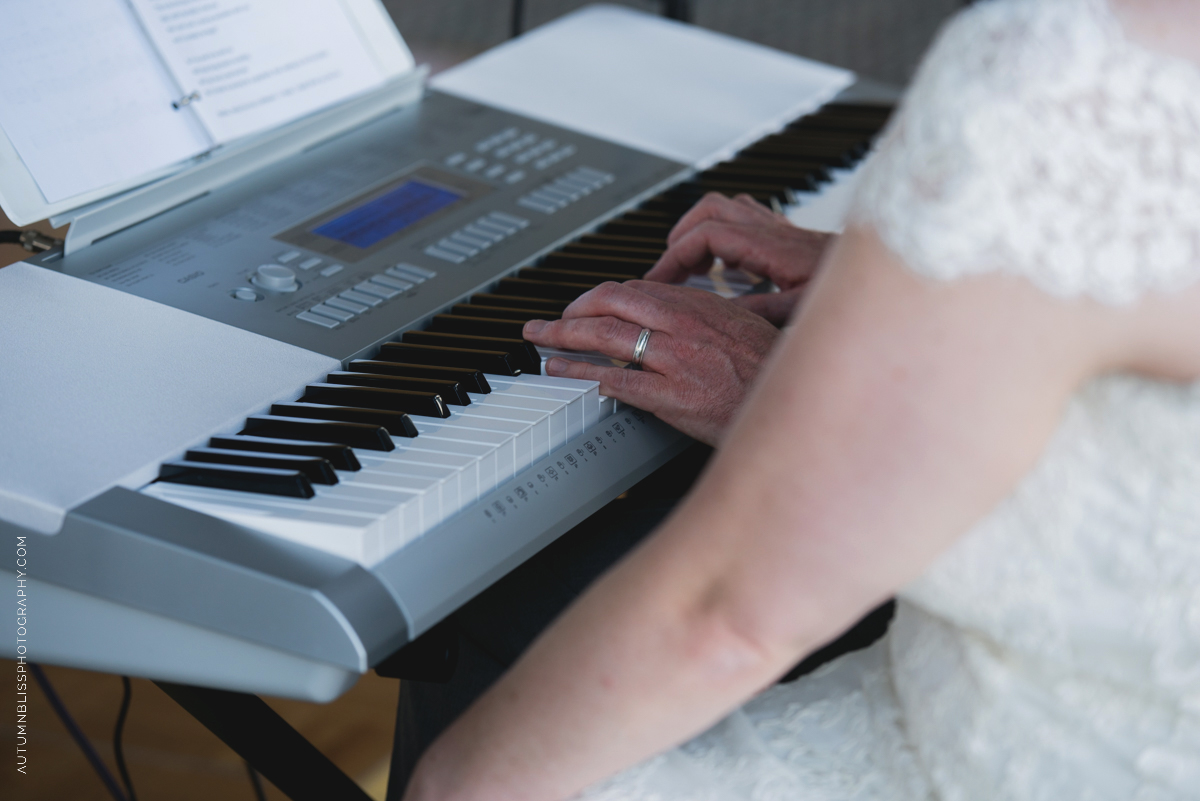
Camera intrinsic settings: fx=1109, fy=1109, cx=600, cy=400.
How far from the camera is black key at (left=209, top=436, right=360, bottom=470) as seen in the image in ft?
2.78

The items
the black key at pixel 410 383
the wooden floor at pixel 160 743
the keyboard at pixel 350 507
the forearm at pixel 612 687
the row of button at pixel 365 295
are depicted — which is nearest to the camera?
the forearm at pixel 612 687

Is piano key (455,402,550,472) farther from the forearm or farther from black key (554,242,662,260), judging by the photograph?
black key (554,242,662,260)

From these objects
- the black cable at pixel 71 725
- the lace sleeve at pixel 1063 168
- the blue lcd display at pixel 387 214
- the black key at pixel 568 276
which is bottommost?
the black cable at pixel 71 725

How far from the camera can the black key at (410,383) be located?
3.12 feet

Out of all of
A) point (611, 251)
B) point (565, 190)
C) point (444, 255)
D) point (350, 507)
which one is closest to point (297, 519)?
point (350, 507)

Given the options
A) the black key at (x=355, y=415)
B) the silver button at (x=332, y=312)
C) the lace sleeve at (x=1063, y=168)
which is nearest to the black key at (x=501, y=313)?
the silver button at (x=332, y=312)

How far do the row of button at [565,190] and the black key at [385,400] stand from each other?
436mm

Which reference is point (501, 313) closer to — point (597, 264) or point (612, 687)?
point (597, 264)

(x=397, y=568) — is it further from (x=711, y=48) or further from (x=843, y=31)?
(x=843, y=31)

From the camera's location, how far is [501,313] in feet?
3.59

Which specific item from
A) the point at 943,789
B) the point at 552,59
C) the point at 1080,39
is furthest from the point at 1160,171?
the point at 552,59

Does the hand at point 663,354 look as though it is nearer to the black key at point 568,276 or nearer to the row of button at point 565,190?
the black key at point 568,276

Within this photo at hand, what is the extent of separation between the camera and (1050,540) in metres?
0.63

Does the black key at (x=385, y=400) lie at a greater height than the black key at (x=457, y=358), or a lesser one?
greater
